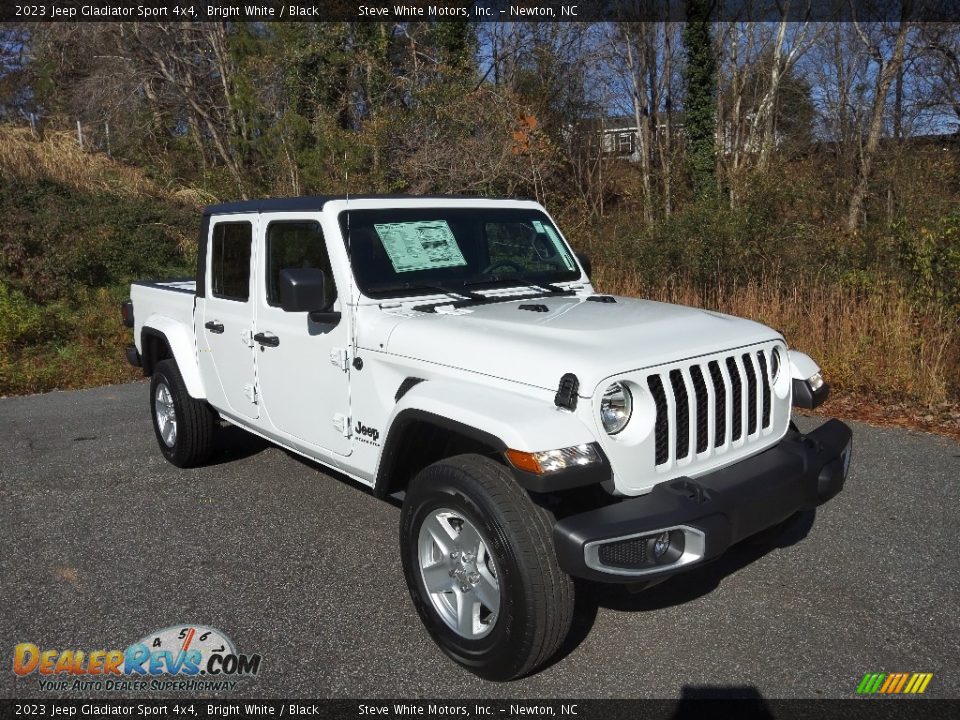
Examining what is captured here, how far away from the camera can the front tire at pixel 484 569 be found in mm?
2719

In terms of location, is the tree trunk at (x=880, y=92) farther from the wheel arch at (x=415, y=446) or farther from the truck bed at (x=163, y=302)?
the wheel arch at (x=415, y=446)

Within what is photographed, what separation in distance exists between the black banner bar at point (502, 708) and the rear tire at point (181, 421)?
2.59m

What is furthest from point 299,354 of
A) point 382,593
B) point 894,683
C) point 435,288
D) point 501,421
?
point 894,683

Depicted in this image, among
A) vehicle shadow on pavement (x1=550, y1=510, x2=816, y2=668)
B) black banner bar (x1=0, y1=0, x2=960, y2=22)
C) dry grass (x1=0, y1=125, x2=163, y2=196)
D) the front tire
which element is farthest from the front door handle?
black banner bar (x1=0, y1=0, x2=960, y2=22)

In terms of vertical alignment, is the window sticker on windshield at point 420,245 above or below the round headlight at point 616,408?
above

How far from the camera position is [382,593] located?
3723 millimetres

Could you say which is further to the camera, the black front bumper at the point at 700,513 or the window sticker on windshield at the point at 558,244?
the window sticker on windshield at the point at 558,244

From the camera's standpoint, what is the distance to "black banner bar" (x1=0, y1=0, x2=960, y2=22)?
19.2 metres

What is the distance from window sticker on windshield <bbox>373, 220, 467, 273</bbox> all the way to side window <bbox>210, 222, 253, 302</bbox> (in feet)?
3.42

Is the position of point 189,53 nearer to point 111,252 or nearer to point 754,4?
point 111,252

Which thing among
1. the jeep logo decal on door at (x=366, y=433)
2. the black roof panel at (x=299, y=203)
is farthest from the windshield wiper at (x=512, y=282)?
the jeep logo decal on door at (x=366, y=433)

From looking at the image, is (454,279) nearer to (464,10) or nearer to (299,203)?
(299,203)

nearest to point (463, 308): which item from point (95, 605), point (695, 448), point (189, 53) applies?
point (695, 448)

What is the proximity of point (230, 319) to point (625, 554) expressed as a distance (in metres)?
3.11
